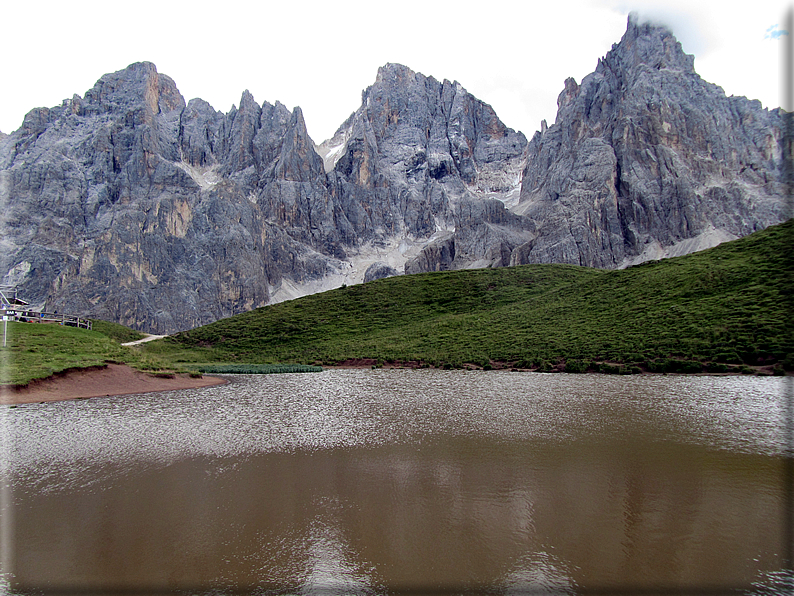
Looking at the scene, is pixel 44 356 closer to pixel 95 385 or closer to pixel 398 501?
pixel 95 385

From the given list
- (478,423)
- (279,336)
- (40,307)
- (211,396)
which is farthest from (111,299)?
(478,423)

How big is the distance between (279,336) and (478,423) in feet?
153

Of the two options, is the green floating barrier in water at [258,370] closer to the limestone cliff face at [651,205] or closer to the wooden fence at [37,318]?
the wooden fence at [37,318]

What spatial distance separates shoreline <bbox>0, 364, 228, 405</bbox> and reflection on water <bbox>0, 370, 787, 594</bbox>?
14.4 feet

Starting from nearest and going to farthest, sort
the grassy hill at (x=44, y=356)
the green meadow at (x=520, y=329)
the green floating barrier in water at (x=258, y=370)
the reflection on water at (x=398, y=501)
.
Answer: the reflection on water at (x=398, y=501)
the grassy hill at (x=44, y=356)
the green meadow at (x=520, y=329)
the green floating barrier in water at (x=258, y=370)

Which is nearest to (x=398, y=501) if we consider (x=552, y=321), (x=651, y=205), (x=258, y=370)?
(x=258, y=370)

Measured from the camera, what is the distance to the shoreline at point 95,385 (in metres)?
19.9

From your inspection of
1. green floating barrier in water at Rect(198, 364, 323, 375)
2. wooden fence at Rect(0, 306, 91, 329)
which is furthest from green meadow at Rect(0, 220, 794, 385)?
wooden fence at Rect(0, 306, 91, 329)

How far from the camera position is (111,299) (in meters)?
178

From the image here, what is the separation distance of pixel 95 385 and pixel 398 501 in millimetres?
21614

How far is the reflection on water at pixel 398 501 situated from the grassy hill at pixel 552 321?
575 inches

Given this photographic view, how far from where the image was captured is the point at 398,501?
9.01 m

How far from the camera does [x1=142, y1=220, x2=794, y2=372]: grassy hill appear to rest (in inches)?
1197

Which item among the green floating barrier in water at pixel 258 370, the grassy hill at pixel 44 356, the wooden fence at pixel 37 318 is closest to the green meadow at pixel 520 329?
the grassy hill at pixel 44 356
